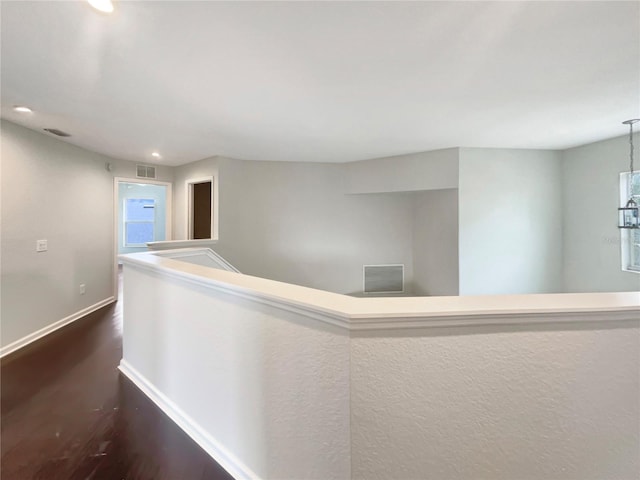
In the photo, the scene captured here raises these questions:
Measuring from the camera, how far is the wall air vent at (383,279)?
17.6ft

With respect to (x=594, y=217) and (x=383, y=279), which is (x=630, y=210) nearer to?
(x=594, y=217)

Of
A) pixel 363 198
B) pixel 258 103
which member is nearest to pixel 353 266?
pixel 363 198

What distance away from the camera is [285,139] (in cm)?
359

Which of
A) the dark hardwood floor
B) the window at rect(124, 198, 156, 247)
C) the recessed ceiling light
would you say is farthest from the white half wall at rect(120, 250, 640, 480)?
the window at rect(124, 198, 156, 247)

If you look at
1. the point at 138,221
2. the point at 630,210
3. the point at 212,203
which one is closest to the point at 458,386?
the point at 630,210

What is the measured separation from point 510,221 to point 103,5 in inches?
189

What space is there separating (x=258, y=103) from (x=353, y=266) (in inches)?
139

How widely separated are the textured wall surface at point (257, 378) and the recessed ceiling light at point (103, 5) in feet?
4.85

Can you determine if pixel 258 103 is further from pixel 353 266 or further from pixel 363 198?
pixel 353 266

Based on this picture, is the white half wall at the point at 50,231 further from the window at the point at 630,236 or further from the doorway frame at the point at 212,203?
the window at the point at 630,236

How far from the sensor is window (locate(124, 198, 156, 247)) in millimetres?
→ 7742

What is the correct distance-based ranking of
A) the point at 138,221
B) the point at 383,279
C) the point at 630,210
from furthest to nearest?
the point at 138,221 → the point at 383,279 → the point at 630,210

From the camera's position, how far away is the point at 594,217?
3709mm

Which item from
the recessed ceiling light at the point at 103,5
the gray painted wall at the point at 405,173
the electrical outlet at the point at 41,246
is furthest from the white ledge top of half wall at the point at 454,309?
the electrical outlet at the point at 41,246
